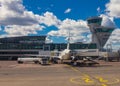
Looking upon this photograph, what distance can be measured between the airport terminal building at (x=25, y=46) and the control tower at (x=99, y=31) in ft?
49.2

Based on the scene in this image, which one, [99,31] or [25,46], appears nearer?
[25,46]

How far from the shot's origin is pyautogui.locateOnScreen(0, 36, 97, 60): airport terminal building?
159 metres

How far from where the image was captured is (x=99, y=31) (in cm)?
19412

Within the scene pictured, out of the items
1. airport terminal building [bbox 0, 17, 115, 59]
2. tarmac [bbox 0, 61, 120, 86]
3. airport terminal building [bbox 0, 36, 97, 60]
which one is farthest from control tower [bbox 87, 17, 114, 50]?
tarmac [bbox 0, 61, 120, 86]

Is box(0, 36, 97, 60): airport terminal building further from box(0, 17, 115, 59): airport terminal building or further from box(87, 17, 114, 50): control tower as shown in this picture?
box(87, 17, 114, 50): control tower

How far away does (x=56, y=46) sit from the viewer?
6816 inches

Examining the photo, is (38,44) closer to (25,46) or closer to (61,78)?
(25,46)

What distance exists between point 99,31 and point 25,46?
66101mm

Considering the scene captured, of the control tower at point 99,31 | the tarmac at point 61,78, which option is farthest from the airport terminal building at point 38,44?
the tarmac at point 61,78

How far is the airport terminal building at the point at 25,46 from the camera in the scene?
158875 millimetres

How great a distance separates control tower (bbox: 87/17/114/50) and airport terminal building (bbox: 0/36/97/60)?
15.0m

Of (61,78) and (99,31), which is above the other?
(99,31)

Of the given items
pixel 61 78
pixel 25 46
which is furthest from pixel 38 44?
pixel 61 78

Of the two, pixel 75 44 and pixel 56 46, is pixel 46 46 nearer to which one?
pixel 56 46
